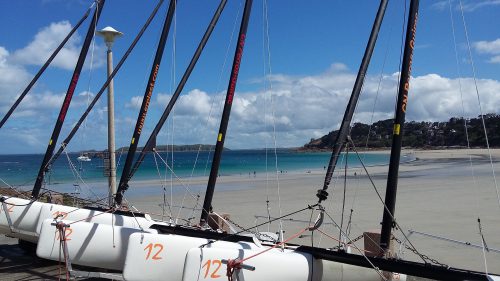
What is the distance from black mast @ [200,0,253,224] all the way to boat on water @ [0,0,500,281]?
29mm

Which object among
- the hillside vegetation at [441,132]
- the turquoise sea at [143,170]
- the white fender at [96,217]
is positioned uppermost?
the hillside vegetation at [441,132]

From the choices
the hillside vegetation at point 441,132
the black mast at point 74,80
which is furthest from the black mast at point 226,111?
the hillside vegetation at point 441,132

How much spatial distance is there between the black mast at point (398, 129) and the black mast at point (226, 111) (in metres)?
4.35

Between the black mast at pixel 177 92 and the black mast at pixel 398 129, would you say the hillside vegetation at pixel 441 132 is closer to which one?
the black mast at pixel 177 92

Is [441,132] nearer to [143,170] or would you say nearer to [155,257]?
[143,170]

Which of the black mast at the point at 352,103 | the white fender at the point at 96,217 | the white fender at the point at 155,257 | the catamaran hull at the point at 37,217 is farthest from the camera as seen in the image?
the catamaran hull at the point at 37,217

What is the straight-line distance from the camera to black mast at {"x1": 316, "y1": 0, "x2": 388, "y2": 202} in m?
8.16

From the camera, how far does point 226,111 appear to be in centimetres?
1167

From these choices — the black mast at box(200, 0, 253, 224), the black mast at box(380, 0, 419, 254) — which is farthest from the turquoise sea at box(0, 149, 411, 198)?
the black mast at box(380, 0, 419, 254)

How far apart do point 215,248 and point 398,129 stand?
346 centimetres

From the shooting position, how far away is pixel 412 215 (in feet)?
59.4

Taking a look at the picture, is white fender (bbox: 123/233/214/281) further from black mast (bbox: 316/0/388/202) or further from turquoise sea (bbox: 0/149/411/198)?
turquoise sea (bbox: 0/149/411/198)

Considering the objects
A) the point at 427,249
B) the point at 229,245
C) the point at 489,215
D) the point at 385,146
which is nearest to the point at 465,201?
the point at 489,215

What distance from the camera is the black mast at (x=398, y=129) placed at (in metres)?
7.83
